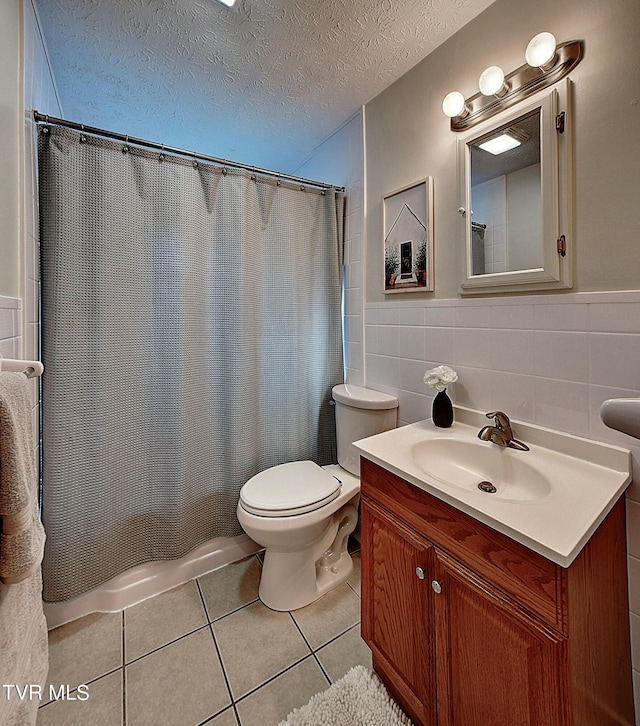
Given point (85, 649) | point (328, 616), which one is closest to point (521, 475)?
point (328, 616)

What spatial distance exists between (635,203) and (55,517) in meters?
2.09

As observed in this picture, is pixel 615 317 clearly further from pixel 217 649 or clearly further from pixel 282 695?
pixel 217 649

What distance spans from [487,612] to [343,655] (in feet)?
2.48

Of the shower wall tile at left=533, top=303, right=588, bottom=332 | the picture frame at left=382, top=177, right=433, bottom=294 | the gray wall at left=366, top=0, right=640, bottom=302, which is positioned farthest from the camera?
the picture frame at left=382, top=177, right=433, bottom=294

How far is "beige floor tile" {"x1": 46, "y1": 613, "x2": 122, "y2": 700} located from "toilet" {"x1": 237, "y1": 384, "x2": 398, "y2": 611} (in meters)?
0.57

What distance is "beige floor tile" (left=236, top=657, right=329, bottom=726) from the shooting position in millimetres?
1056

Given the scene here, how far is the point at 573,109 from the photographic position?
98cm

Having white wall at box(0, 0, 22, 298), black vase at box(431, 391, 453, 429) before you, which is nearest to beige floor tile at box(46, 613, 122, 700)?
white wall at box(0, 0, 22, 298)

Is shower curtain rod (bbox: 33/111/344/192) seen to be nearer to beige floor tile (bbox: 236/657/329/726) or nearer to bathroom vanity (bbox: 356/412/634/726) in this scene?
bathroom vanity (bbox: 356/412/634/726)

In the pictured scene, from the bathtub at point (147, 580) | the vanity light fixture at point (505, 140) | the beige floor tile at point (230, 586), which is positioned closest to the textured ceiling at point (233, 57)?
the vanity light fixture at point (505, 140)

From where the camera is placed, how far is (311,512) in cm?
137

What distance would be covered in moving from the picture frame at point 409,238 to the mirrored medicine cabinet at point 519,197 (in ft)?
0.53

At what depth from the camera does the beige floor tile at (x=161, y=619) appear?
1.29 m

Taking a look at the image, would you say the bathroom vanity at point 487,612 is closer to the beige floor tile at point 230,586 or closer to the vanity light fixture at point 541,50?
the beige floor tile at point 230,586
